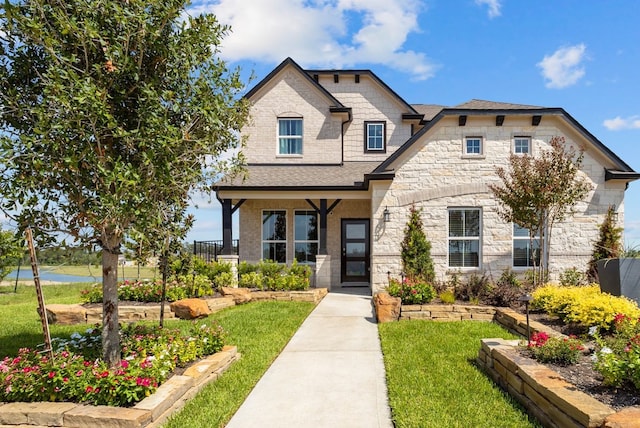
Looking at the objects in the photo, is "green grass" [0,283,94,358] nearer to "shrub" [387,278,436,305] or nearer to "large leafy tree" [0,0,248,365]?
"large leafy tree" [0,0,248,365]

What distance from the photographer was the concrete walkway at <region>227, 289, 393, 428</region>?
447 cm

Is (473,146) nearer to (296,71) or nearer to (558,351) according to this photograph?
(296,71)

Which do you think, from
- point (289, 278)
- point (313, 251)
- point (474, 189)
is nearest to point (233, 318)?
point (289, 278)

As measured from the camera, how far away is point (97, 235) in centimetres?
511

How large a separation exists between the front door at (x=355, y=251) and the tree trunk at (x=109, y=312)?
10636 millimetres

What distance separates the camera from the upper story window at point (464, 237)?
12654mm

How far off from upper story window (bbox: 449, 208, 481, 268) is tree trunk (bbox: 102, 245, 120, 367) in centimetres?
981

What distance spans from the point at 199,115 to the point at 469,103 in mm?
10683

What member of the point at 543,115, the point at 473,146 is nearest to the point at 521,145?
the point at 543,115

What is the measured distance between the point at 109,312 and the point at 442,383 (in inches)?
168

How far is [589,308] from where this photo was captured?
667cm

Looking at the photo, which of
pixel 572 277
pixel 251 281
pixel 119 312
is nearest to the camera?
pixel 119 312

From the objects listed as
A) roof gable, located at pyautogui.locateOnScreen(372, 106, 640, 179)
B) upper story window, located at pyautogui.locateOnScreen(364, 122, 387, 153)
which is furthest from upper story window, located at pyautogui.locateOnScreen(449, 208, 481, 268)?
upper story window, located at pyautogui.locateOnScreen(364, 122, 387, 153)

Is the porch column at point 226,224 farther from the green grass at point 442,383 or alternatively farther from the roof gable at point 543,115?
the green grass at point 442,383
